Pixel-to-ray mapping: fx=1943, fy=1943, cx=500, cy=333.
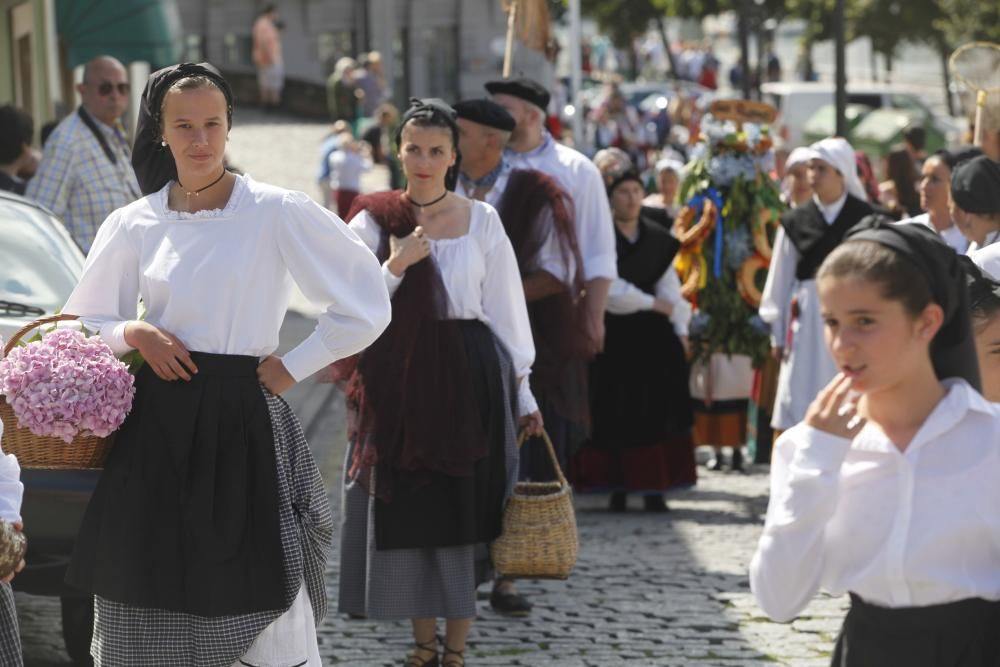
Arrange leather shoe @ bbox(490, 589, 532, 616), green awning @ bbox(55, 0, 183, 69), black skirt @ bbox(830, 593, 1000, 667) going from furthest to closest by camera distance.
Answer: green awning @ bbox(55, 0, 183, 69)
leather shoe @ bbox(490, 589, 532, 616)
black skirt @ bbox(830, 593, 1000, 667)

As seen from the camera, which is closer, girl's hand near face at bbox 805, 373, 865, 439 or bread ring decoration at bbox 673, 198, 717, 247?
girl's hand near face at bbox 805, 373, 865, 439

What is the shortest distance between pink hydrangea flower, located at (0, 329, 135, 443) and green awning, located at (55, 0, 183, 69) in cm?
1329

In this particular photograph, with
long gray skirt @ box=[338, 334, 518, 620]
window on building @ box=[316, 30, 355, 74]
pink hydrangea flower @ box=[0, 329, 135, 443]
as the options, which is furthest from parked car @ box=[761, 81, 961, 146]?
pink hydrangea flower @ box=[0, 329, 135, 443]

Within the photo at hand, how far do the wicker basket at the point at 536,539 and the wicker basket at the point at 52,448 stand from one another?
7.30ft

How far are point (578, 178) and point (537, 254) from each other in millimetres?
761

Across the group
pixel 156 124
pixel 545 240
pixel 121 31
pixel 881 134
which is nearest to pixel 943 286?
pixel 156 124

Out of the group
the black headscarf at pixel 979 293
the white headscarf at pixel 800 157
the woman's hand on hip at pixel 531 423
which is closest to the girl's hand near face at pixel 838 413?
the black headscarf at pixel 979 293

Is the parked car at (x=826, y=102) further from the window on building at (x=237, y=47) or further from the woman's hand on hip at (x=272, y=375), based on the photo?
the woman's hand on hip at (x=272, y=375)

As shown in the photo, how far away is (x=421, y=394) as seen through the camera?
6.89m

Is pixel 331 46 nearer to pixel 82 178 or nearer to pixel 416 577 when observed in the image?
pixel 82 178

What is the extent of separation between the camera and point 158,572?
16.3 feet

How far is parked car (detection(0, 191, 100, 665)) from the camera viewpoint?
628cm

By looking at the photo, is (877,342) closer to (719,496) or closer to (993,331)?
(993,331)

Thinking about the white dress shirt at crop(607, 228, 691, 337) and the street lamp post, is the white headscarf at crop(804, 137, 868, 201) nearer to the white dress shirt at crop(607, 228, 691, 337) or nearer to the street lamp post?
the white dress shirt at crop(607, 228, 691, 337)
